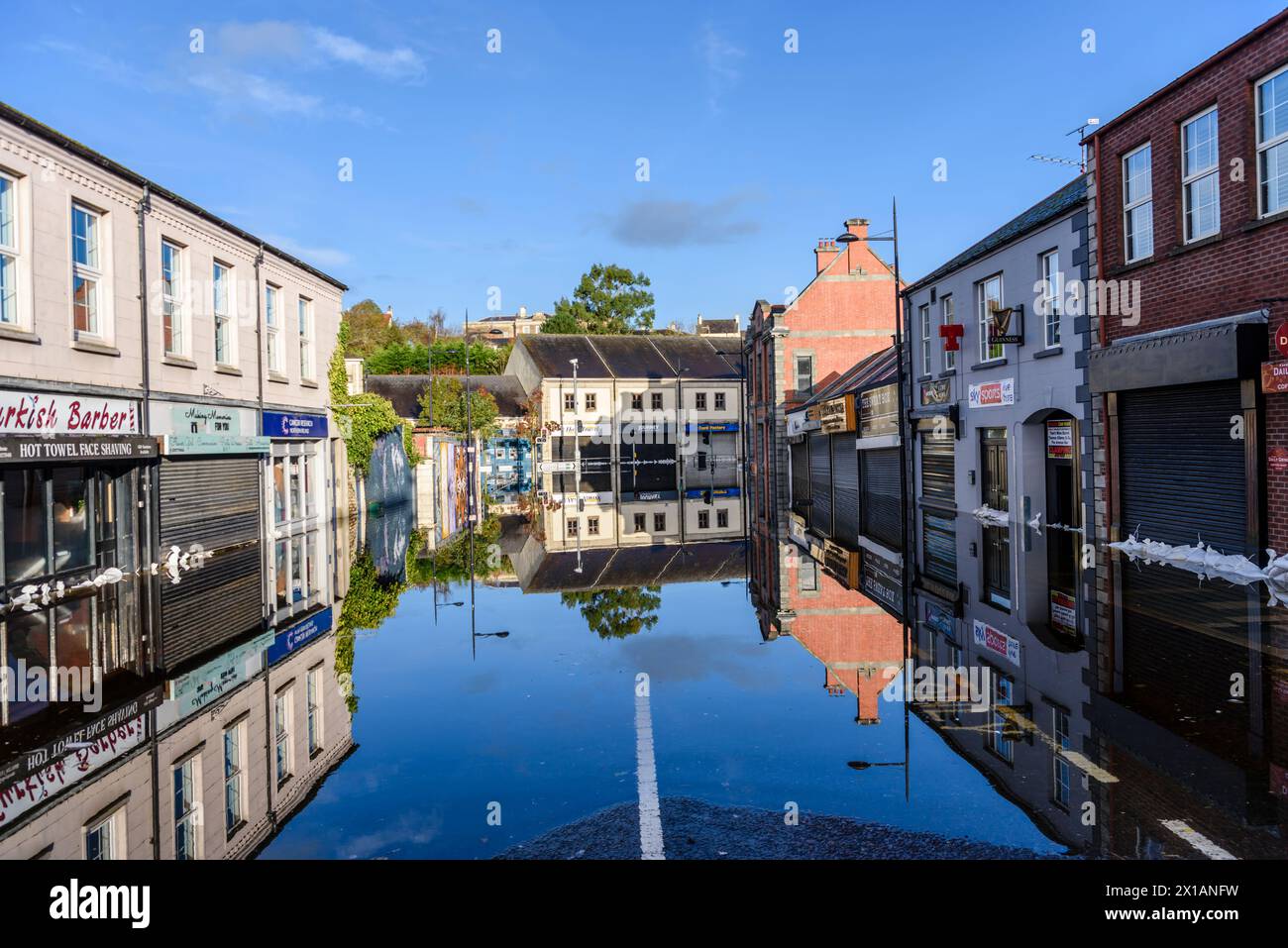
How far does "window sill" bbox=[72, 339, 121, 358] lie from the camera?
538 inches

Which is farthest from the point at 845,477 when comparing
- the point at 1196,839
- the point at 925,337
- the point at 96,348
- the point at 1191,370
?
the point at 1196,839

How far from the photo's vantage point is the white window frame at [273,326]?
21.8 meters

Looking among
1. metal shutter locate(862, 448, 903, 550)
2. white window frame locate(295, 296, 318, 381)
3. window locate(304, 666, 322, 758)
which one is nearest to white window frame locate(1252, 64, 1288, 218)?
metal shutter locate(862, 448, 903, 550)

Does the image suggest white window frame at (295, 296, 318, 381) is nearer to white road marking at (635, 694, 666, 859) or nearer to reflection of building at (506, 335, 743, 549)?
white road marking at (635, 694, 666, 859)

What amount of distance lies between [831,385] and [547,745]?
112 ft

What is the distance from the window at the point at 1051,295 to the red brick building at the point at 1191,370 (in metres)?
1.44

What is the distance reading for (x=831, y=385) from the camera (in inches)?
1518

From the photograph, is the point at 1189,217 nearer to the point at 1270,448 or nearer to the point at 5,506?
the point at 1270,448

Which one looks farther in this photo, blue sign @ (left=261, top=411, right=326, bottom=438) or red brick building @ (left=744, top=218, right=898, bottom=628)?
red brick building @ (left=744, top=218, right=898, bottom=628)

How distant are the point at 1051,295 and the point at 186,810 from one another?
1922cm

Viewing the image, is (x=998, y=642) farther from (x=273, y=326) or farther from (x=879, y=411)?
(x=273, y=326)

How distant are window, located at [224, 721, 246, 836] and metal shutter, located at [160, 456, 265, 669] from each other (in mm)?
2668

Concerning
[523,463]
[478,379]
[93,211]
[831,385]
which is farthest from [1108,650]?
[478,379]

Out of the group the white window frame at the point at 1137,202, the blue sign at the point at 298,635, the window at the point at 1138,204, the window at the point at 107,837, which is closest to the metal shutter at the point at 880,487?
the white window frame at the point at 1137,202
